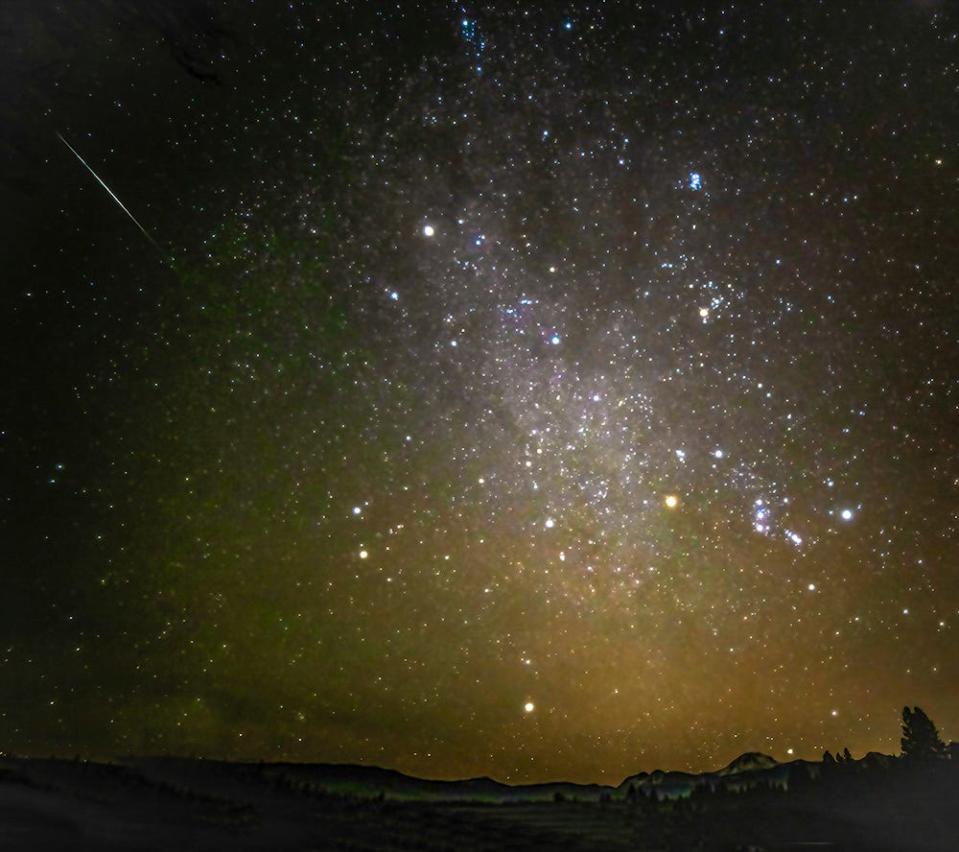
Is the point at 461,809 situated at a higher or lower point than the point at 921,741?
lower

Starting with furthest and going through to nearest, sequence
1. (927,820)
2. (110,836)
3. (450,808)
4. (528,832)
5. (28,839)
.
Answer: (927,820)
(450,808)
(528,832)
(110,836)
(28,839)

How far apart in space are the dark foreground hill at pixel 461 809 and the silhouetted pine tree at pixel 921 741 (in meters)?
0.51

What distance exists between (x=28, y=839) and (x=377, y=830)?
5948mm

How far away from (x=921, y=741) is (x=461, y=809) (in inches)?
678

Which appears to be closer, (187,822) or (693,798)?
(187,822)

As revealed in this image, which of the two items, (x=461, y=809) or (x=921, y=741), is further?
(x=921, y=741)

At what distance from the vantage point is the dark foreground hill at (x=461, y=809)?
12.1m

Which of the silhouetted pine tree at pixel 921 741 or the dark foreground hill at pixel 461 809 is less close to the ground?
the silhouetted pine tree at pixel 921 741

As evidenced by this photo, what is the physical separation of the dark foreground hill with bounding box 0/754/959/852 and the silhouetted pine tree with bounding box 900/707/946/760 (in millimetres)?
510

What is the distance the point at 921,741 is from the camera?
2530cm

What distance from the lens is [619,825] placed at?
53.4 feet

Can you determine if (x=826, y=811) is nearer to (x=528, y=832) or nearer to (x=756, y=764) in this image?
(x=756, y=764)

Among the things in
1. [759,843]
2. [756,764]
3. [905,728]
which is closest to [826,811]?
[756,764]

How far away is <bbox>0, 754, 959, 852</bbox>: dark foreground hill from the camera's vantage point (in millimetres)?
12117
